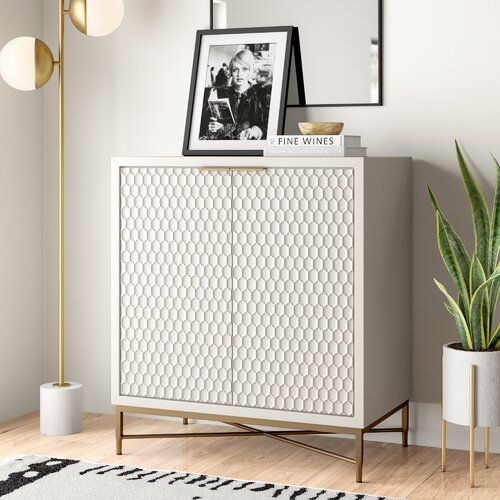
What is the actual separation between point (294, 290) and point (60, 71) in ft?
4.49

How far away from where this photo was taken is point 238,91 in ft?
11.5

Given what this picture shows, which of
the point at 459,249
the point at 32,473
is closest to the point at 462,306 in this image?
the point at 459,249

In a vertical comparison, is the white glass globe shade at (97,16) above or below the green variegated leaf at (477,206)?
above

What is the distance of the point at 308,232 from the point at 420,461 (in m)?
0.92

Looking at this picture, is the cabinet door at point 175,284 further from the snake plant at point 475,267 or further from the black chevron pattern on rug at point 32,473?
the snake plant at point 475,267

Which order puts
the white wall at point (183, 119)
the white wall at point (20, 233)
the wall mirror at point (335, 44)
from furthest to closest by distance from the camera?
1. the white wall at point (20, 233)
2. the wall mirror at point (335, 44)
3. the white wall at point (183, 119)

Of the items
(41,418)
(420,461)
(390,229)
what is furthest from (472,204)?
(41,418)

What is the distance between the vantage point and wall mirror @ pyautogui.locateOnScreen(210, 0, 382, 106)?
3.49 meters

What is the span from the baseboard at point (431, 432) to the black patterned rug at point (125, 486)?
64 centimetres

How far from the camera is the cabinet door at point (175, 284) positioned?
10.6ft

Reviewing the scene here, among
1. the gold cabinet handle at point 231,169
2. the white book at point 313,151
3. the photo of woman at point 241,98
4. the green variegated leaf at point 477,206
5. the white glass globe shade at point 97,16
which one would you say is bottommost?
the green variegated leaf at point 477,206

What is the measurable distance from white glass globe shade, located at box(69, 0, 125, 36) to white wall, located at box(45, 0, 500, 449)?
0.79ft

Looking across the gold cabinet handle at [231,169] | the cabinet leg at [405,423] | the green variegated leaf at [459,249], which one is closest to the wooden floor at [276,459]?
the cabinet leg at [405,423]

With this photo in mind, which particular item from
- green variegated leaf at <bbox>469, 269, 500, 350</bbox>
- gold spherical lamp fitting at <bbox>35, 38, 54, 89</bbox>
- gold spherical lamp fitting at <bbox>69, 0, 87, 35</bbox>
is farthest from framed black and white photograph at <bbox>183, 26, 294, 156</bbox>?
green variegated leaf at <bbox>469, 269, 500, 350</bbox>
